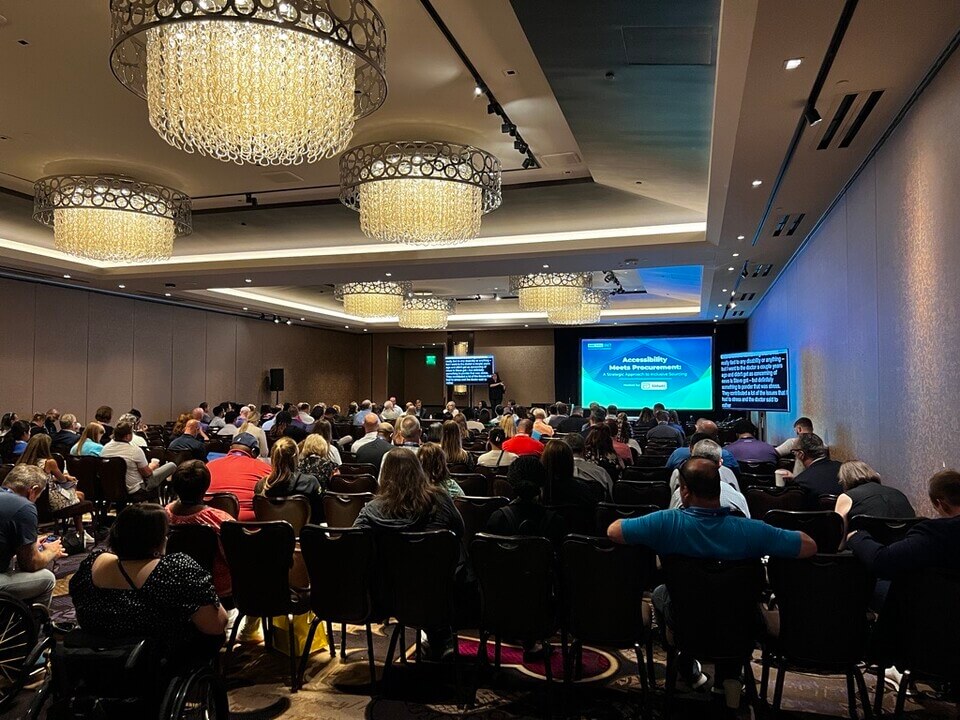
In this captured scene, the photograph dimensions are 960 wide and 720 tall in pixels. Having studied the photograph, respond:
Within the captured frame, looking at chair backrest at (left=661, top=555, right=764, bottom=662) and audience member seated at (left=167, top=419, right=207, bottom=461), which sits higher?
audience member seated at (left=167, top=419, right=207, bottom=461)

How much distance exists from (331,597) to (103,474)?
4.78m

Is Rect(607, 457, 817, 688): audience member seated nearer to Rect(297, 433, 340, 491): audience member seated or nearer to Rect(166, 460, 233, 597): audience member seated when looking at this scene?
Rect(166, 460, 233, 597): audience member seated

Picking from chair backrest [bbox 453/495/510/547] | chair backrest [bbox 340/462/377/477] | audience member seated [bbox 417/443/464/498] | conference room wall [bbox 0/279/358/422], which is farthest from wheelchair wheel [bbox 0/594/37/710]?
conference room wall [bbox 0/279/358/422]

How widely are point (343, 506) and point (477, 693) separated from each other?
1758mm

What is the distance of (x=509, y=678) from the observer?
11.8 feet

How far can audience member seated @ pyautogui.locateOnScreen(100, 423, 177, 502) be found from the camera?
6.97 metres

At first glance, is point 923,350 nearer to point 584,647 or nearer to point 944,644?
point 944,644

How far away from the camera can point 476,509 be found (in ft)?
15.0

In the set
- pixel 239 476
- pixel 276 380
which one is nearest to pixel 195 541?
pixel 239 476

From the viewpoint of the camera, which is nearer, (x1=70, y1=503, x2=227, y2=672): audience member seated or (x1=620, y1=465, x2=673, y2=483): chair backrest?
(x1=70, y1=503, x2=227, y2=672): audience member seated

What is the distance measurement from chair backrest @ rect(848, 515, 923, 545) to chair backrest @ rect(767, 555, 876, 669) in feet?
1.55

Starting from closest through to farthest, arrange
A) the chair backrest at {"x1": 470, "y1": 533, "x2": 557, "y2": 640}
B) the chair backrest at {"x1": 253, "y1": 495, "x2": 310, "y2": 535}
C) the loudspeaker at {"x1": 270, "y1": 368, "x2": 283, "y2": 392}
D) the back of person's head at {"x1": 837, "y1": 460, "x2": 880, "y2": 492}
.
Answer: the chair backrest at {"x1": 470, "y1": 533, "x2": 557, "y2": 640}, the back of person's head at {"x1": 837, "y1": 460, "x2": 880, "y2": 492}, the chair backrest at {"x1": 253, "y1": 495, "x2": 310, "y2": 535}, the loudspeaker at {"x1": 270, "y1": 368, "x2": 283, "y2": 392}

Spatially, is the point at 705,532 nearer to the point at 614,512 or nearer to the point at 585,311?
the point at 614,512

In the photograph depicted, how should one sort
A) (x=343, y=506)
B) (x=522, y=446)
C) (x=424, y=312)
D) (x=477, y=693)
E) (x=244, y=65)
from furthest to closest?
(x=424, y=312), (x=522, y=446), (x=343, y=506), (x=477, y=693), (x=244, y=65)
